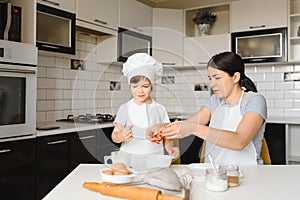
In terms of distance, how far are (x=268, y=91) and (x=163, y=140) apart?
282 centimetres

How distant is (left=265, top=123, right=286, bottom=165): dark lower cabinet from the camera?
3.03 metres

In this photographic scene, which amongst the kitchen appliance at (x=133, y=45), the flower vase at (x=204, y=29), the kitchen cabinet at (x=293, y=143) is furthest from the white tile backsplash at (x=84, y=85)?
the flower vase at (x=204, y=29)

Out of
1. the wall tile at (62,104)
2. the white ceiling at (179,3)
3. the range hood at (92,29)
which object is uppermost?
the white ceiling at (179,3)

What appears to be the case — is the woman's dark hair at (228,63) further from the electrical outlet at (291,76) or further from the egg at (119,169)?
the electrical outlet at (291,76)

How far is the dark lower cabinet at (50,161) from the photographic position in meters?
2.20

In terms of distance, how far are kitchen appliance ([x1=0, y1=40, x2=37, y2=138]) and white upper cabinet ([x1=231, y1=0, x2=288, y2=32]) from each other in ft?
7.37

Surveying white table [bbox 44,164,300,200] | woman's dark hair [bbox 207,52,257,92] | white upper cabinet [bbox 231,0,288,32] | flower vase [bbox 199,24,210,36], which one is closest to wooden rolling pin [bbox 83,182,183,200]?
white table [bbox 44,164,300,200]

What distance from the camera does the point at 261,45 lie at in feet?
11.0

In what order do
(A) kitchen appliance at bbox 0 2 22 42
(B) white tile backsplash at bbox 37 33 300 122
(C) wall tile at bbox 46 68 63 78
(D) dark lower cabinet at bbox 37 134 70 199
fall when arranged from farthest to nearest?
(C) wall tile at bbox 46 68 63 78 → (B) white tile backsplash at bbox 37 33 300 122 → (D) dark lower cabinet at bbox 37 134 70 199 → (A) kitchen appliance at bbox 0 2 22 42

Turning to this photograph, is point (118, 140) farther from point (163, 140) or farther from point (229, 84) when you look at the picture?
point (229, 84)

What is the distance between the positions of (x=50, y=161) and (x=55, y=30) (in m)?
1.06

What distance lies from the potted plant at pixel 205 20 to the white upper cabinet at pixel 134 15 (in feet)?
1.96

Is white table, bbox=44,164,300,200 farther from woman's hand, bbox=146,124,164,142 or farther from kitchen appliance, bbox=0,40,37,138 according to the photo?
kitchen appliance, bbox=0,40,37,138

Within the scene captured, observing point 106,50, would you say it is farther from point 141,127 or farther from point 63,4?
point 63,4
